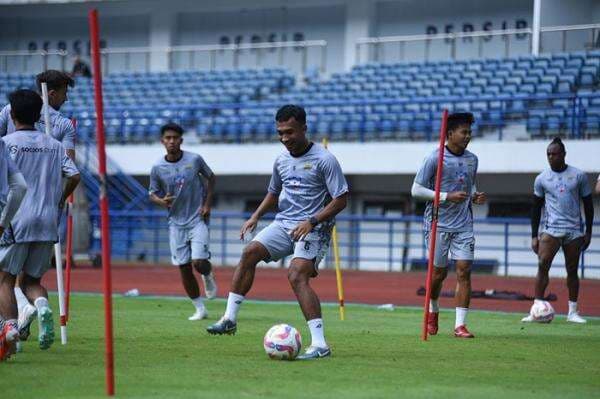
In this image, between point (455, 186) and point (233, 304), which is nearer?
point (233, 304)

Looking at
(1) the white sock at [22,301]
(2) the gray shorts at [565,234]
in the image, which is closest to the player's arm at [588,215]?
(2) the gray shorts at [565,234]

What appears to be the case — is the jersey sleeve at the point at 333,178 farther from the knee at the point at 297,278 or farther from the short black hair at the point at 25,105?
the short black hair at the point at 25,105

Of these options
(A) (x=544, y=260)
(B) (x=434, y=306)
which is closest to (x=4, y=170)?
(B) (x=434, y=306)

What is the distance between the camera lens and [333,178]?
38.8ft

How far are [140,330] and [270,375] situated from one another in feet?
14.4

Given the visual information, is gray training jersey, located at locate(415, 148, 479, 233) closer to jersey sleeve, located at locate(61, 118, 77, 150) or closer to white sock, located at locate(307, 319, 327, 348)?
white sock, located at locate(307, 319, 327, 348)

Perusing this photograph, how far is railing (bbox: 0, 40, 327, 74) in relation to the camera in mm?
42938

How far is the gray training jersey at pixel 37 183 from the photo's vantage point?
11.0 m

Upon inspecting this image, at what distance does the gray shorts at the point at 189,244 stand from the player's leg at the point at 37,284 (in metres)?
5.09

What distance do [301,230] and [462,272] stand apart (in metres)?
3.12

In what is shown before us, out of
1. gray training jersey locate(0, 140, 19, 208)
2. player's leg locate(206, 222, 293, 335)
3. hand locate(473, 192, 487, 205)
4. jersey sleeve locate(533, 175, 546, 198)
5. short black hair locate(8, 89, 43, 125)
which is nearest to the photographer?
gray training jersey locate(0, 140, 19, 208)

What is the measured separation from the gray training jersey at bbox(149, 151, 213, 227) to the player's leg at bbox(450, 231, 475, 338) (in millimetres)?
3833

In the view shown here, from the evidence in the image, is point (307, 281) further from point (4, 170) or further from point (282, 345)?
point (4, 170)

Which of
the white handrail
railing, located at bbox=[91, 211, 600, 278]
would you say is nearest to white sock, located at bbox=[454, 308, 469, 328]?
railing, located at bbox=[91, 211, 600, 278]
